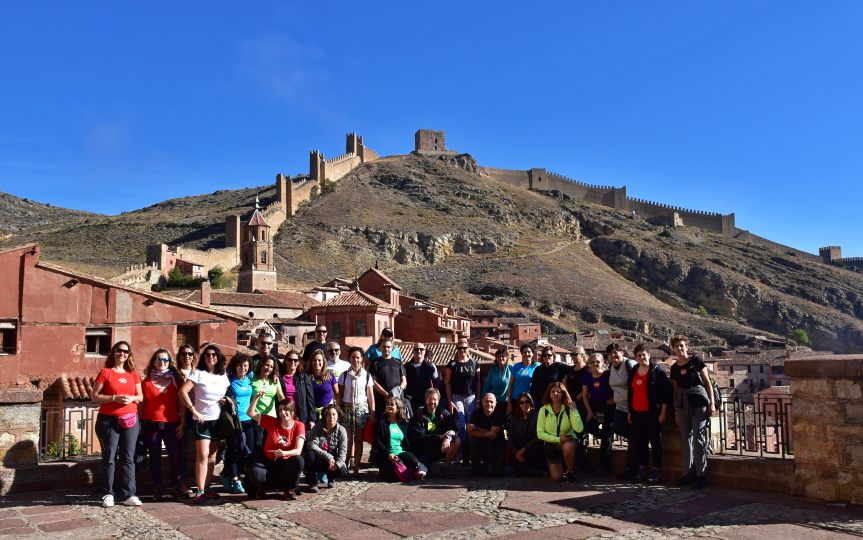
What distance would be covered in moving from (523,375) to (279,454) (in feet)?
12.0

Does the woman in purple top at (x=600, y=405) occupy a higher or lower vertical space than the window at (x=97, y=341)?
lower

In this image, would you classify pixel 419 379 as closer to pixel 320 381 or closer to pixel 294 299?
pixel 320 381

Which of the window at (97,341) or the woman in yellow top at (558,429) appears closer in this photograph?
the woman in yellow top at (558,429)

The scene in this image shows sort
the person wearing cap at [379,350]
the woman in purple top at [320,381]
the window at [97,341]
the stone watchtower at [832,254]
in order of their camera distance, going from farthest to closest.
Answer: the stone watchtower at [832,254] < the window at [97,341] < the person wearing cap at [379,350] < the woman in purple top at [320,381]

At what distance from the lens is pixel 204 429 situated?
25.7ft

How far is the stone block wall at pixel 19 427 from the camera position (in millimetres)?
7855

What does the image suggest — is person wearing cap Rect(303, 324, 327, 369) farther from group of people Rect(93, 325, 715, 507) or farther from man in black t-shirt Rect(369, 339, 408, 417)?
man in black t-shirt Rect(369, 339, 408, 417)

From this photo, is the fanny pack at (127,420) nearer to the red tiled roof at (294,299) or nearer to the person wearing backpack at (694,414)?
the person wearing backpack at (694,414)

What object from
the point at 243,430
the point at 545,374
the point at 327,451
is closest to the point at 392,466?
the point at 327,451

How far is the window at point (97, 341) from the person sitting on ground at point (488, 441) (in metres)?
13.0

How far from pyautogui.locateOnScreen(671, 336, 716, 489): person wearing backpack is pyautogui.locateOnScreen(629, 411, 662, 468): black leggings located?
27 cm

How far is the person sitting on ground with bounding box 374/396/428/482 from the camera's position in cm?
873

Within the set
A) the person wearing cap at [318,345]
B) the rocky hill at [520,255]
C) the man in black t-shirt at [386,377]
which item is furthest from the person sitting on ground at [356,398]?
the rocky hill at [520,255]

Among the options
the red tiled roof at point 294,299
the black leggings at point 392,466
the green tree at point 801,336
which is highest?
the red tiled roof at point 294,299
